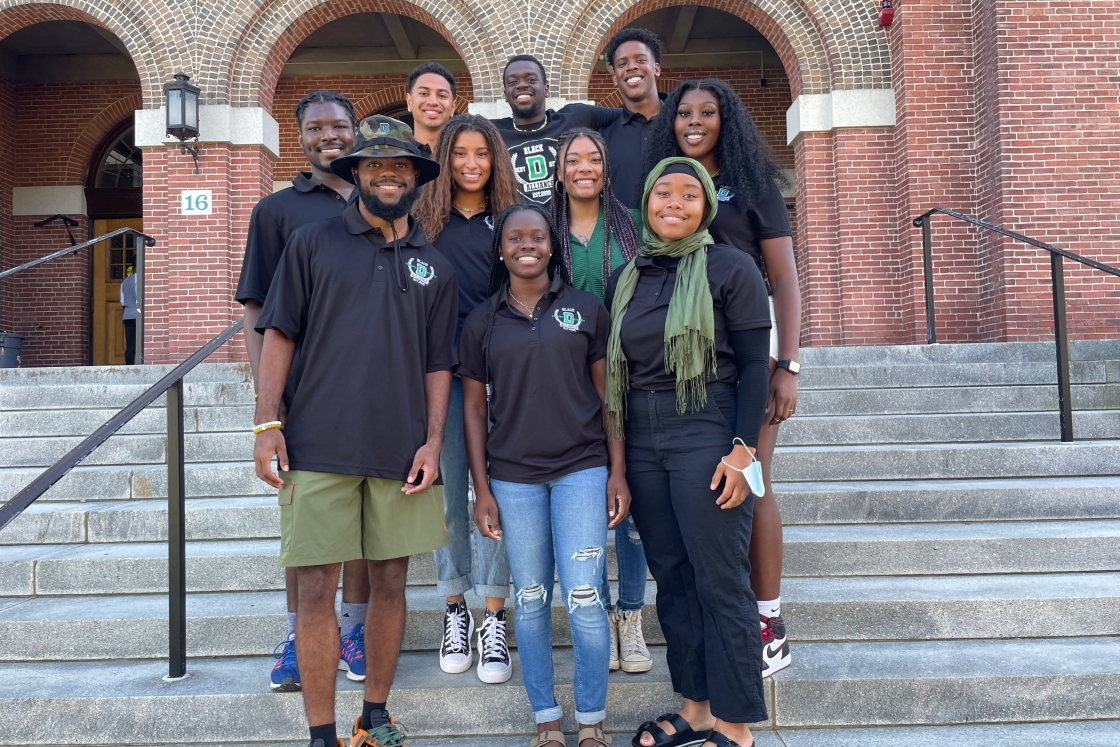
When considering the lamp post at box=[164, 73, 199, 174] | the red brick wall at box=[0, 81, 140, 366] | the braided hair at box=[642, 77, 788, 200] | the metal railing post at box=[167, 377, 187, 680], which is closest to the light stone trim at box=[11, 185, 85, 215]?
the red brick wall at box=[0, 81, 140, 366]

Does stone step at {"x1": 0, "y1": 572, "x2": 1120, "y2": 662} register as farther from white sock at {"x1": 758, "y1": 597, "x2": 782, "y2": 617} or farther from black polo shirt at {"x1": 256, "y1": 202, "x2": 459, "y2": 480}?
black polo shirt at {"x1": 256, "y1": 202, "x2": 459, "y2": 480}

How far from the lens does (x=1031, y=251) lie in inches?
340

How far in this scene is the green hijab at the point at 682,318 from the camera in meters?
2.65

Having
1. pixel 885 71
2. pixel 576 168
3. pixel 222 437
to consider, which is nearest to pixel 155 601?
pixel 222 437

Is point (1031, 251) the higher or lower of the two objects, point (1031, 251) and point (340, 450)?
the higher

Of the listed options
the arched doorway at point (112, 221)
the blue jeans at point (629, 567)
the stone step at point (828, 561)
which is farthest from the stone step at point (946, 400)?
the arched doorway at point (112, 221)

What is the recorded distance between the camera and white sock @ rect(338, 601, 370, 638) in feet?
10.3

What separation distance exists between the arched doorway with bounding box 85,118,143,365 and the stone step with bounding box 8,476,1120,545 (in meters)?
9.66

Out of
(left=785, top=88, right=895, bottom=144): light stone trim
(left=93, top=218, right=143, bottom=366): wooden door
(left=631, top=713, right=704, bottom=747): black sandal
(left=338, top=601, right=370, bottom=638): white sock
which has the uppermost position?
(left=785, top=88, right=895, bottom=144): light stone trim

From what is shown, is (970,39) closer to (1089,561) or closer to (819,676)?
(1089,561)

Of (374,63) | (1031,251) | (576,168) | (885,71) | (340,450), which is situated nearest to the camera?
(340,450)

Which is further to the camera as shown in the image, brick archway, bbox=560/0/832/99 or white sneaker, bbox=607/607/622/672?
brick archway, bbox=560/0/832/99

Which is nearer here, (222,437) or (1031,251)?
(222,437)

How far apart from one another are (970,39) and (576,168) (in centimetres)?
795
